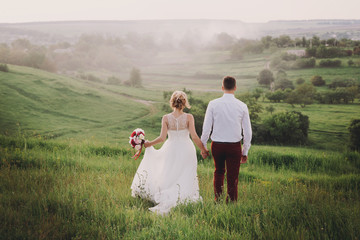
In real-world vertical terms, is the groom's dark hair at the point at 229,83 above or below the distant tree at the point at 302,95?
above

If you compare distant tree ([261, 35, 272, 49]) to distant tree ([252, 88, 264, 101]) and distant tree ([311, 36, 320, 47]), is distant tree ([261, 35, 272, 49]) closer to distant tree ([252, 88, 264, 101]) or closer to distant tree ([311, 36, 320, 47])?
distant tree ([311, 36, 320, 47])

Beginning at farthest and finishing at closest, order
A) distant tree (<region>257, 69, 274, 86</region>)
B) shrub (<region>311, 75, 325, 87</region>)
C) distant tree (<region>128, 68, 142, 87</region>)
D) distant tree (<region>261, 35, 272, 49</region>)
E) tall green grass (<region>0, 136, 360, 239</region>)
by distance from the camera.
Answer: distant tree (<region>261, 35, 272, 49</region>), distant tree (<region>128, 68, 142, 87</region>), distant tree (<region>257, 69, 274, 86</region>), shrub (<region>311, 75, 325, 87</region>), tall green grass (<region>0, 136, 360, 239</region>)

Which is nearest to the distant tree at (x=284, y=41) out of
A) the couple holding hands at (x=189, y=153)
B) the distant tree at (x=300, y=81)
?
the distant tree at (x=300, y=81)

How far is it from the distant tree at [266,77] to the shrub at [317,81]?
3034mm

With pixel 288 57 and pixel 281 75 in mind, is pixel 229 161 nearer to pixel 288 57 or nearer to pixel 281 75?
pixel 281 75

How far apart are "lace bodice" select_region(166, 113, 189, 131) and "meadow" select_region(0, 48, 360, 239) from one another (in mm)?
1518

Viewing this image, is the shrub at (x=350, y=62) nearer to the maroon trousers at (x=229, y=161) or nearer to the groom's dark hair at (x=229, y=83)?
the groom's dark hair at (x=229, y=83)

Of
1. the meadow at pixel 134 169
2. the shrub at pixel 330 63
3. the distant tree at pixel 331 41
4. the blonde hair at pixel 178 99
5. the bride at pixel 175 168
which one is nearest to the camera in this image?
the meadow at pixel 134 169

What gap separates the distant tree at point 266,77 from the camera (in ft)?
72.8

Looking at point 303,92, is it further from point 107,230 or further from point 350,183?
point 107,230

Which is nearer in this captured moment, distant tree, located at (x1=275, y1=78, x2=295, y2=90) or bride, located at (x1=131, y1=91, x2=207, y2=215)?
bride, located at (x1=131, y1=91, x2=207, y2=215)

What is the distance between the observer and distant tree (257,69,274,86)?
2219 cm

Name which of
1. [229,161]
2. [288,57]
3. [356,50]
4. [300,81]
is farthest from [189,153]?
[356,50]

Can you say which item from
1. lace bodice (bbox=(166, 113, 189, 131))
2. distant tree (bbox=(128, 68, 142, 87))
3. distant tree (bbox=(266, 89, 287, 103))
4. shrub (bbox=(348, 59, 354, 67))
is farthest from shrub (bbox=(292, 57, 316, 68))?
lace bodice (bbox=(166, 113, 189, 131))
